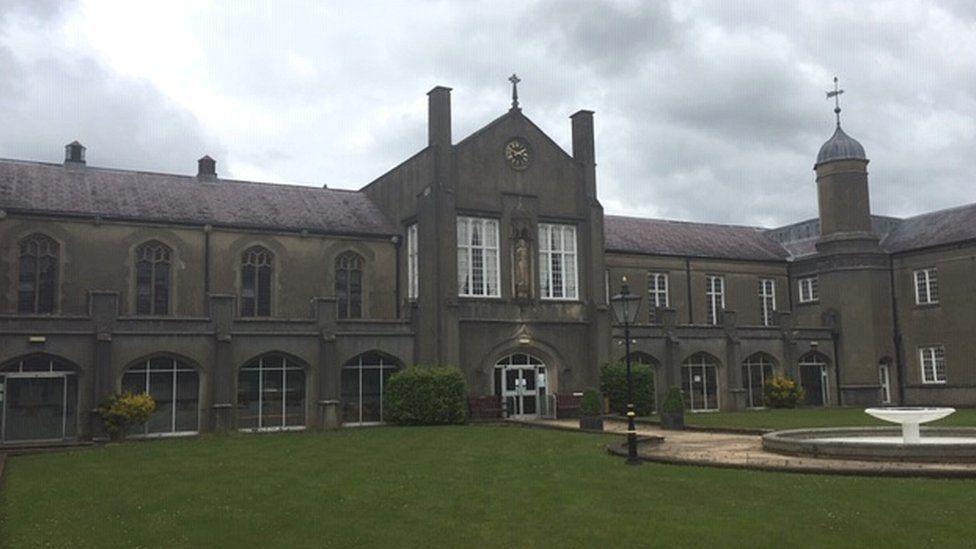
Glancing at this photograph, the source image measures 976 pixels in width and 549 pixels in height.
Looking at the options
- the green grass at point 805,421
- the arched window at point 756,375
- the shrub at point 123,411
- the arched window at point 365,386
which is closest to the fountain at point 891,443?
the green grass at point 805,421

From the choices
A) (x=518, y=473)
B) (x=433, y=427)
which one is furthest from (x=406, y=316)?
(x=518, y=473)

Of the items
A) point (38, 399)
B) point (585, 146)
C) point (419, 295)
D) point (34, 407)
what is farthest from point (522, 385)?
point (34, 407)

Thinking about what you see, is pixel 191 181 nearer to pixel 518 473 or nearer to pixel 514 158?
pixel 514 158

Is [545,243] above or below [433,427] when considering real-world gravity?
above

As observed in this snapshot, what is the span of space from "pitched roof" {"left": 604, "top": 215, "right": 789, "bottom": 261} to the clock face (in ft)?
33.6

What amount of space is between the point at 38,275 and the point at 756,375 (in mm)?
34007

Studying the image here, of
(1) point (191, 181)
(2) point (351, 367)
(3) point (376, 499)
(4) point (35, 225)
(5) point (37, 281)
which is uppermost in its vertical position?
(1) point (191, 181)

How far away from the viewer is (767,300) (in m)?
53.1

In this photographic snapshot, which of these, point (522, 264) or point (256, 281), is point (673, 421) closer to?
point (522, 264)

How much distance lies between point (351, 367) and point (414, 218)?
758cm

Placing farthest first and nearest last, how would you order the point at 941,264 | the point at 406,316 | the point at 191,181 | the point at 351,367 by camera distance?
the point at 941,264
the point at 191,181
the point at 406,316
the point at 351,367

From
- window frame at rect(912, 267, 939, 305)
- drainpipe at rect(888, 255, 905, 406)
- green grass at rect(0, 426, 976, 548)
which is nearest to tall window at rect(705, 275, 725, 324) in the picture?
drainpipe at rect(888, 255, 905, 406)

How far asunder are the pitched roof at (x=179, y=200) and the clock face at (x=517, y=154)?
6.45 meters

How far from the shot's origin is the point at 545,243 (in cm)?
A: 4016
